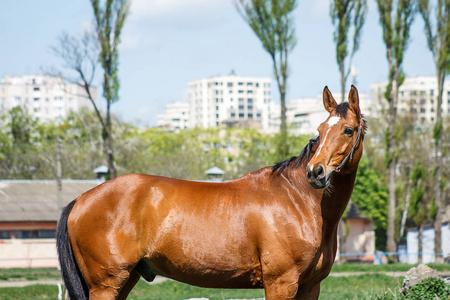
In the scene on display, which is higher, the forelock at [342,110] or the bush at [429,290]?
the forelock at [342,110]

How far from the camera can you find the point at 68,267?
5.12 metres

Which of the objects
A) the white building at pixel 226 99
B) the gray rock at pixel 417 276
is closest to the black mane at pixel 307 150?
the gray rock at pixel 417 276

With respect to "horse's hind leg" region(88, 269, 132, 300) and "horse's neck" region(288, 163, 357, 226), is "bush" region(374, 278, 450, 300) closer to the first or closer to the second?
"horse's neck" region(288, 163, 357, 226)

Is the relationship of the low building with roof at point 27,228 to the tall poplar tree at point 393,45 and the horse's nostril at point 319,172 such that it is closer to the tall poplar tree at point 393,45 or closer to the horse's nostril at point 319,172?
the tall poplar tree at point 393,45

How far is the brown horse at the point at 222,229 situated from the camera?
4820 mm

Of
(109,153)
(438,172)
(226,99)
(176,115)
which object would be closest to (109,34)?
(109,153)

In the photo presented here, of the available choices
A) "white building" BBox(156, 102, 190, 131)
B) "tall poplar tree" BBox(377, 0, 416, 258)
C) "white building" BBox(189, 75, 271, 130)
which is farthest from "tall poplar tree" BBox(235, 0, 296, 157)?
"white building" BBox(156, 102, 190, 131)

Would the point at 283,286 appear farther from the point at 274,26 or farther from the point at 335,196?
the point at 274,26

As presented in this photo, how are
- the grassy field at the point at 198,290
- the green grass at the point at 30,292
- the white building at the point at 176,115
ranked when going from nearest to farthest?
the grassy field at the point at 198,290 → the green grass at the point at 30,292 → the white building at the point at 176,115

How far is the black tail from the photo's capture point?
16.7 ft

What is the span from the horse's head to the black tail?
2337 mm

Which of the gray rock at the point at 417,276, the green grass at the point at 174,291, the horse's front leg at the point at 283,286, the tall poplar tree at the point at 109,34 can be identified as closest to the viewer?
the horse's front leg at the point at 283,286

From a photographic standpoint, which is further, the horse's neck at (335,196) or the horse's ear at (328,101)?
the horse's ear at (328,101)

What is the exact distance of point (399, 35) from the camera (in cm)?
2681
